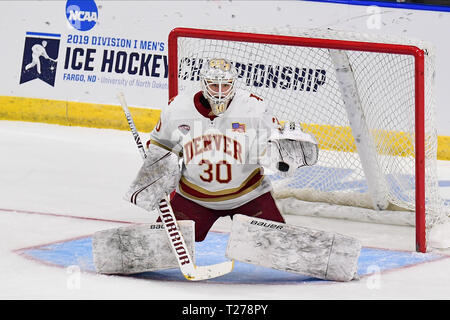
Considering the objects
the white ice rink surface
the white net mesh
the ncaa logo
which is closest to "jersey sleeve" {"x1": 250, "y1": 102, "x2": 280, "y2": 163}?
the white ice rink surface

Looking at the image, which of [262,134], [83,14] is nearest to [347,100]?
[262,134]

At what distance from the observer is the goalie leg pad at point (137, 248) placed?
3580 millimetres

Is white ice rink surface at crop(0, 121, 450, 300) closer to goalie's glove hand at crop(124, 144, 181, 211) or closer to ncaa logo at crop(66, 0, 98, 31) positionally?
goalie's glove hand at crop(124, 144, 181, 211)

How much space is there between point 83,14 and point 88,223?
209 cm

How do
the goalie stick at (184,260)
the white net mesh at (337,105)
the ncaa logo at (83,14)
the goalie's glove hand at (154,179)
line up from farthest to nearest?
the ncaa logo at (83,14) < the white net mesh at (337,105) < the goalie's glove hand at (154,179) < the goalie stick at (184,260)

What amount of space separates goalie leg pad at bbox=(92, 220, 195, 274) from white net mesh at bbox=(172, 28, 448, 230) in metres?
1.11

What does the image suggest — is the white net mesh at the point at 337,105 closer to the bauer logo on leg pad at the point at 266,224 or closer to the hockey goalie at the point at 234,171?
the hockey goalie at the point at 234,171

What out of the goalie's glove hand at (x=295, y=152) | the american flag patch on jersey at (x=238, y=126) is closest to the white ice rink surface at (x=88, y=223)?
the goalie's glove hand at (x=295, y=152)

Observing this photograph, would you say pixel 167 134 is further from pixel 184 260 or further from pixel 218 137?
pixel 184 260

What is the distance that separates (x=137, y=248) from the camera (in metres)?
3.59

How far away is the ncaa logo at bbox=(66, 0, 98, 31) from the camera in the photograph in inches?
247

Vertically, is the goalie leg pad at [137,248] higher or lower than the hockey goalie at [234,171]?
lower

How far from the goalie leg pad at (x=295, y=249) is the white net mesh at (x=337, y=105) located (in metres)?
0.84

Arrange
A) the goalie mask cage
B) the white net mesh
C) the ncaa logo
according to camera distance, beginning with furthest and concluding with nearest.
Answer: the ncaa logo
the white net mesh
the goalie mask cage
